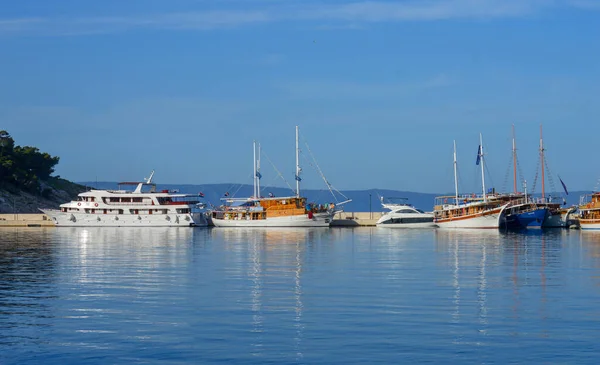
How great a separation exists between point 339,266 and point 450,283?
1007cm

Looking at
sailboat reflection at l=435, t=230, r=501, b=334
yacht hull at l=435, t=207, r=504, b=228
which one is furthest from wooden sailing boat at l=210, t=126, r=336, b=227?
sailboat reflection at l=435, t=230, r=501, b=334

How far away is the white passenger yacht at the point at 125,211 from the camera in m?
108

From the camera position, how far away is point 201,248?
206 ft

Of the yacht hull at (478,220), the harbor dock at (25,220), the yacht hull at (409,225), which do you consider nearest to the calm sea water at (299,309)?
the yacht hull at (478,220)

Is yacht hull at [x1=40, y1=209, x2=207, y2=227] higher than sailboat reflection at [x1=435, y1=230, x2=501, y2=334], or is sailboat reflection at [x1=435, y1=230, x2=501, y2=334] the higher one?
yacht hull at [x1=40, y1=209, x2=207, y2=227]

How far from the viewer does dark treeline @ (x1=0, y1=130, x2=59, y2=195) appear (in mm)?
131250

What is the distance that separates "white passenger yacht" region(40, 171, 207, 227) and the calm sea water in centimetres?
5597

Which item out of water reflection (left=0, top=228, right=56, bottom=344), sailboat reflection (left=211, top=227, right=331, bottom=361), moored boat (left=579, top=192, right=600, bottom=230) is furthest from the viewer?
moored boat (left=579, top=192, right=600, bottom=230)

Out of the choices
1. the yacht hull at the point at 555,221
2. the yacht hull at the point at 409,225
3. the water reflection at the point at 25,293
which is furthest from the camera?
the yacht hull at the point at 409,225

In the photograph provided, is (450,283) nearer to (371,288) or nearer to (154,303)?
(371,288)

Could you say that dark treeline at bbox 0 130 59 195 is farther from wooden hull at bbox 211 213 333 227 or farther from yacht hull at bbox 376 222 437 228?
yacht hull at bbox 376 222 437 228

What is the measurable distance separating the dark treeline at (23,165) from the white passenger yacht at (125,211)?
25110 mm

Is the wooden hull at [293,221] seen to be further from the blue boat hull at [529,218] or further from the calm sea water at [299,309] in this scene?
the calm sea water at [299,309]

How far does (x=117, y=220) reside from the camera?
108 meters
